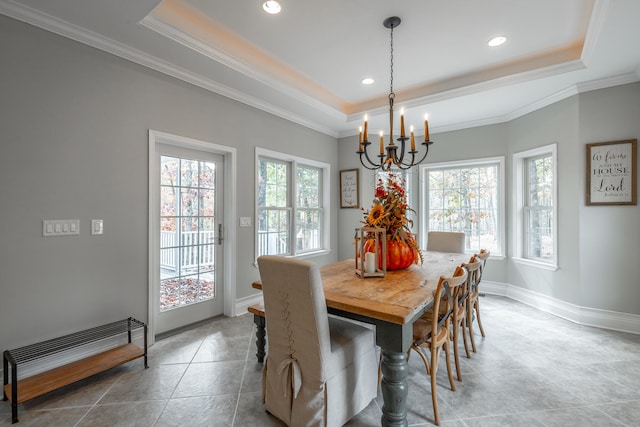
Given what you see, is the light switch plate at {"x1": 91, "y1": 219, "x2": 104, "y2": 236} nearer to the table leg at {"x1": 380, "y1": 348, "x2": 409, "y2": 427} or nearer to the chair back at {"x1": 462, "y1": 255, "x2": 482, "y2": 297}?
the table leg at {"x1": 380, "y1": 348, "x2": 409, "y2": 427}

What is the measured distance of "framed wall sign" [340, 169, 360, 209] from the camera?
493 cm

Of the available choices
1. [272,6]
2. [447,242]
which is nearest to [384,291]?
[447,242]

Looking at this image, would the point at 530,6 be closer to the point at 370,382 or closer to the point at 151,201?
the point at 370,382

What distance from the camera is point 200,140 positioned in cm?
306

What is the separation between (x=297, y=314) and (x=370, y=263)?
0.77 metres

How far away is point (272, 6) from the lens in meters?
2.24

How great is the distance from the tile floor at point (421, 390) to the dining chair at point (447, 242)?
3.27 feet

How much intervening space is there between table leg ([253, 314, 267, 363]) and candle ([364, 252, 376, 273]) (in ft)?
2.93

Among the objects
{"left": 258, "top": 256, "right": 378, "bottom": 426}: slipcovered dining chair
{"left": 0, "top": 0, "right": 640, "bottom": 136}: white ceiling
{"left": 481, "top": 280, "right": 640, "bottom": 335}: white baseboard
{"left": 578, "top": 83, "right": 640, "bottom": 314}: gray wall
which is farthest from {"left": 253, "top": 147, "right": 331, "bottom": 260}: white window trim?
{"left": 578, "top": 83, "right": 640, "bottom": 314}: gray wall

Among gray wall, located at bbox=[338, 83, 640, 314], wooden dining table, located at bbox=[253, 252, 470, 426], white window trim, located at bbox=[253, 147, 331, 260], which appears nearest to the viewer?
wooden dining table, located at bbox=[253, 252, 470, 426]

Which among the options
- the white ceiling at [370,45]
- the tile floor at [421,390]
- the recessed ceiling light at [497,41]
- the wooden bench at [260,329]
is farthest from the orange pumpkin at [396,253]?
the recessed ceiling light at [497,41]

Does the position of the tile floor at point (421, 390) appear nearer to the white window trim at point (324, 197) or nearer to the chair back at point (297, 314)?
the chair back at point (297, 314)

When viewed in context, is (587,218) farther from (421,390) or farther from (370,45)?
(370,45)

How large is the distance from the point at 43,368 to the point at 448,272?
3015 millimetres
